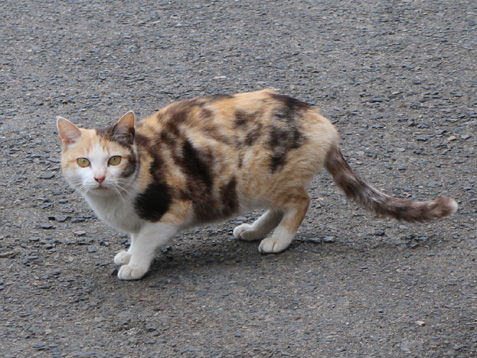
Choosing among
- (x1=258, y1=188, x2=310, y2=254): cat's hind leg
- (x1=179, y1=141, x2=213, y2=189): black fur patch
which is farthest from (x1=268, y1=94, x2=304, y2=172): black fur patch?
(x1=179, y1=141, x2=213, y2=189): black fur patch

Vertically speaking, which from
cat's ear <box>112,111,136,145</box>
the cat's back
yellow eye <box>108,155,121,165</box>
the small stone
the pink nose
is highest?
cat's ear <box>112,111,136,145</box>

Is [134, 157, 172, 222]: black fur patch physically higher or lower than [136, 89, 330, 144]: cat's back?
lower

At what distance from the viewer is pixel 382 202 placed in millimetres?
4410

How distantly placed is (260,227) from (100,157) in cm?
118

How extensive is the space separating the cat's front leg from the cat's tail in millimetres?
1070

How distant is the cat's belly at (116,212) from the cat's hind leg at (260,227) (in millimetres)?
744

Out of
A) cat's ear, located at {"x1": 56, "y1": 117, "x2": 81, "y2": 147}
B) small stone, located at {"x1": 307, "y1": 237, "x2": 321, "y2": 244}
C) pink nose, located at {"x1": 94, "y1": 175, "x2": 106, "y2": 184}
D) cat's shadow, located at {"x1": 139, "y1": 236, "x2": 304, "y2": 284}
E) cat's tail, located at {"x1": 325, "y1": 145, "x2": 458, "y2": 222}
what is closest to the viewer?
pink nose, located at {"x1": 94, "y1": 175, "x2": 106, "y2": 184}

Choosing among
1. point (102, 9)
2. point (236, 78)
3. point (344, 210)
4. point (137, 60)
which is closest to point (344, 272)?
point (344, 210)

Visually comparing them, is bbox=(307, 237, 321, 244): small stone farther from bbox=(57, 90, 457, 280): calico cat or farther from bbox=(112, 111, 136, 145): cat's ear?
bbox=(112, 111, 136, 145): cat's ear

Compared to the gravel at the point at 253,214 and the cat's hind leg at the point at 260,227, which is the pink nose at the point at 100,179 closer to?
the gravel at the point at 253,214

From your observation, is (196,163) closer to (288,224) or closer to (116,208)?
(116,208)

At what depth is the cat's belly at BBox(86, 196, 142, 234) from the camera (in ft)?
13.4

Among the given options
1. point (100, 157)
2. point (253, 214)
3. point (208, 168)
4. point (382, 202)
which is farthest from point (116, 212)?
point (382, 202)

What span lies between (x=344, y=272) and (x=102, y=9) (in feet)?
17.2
